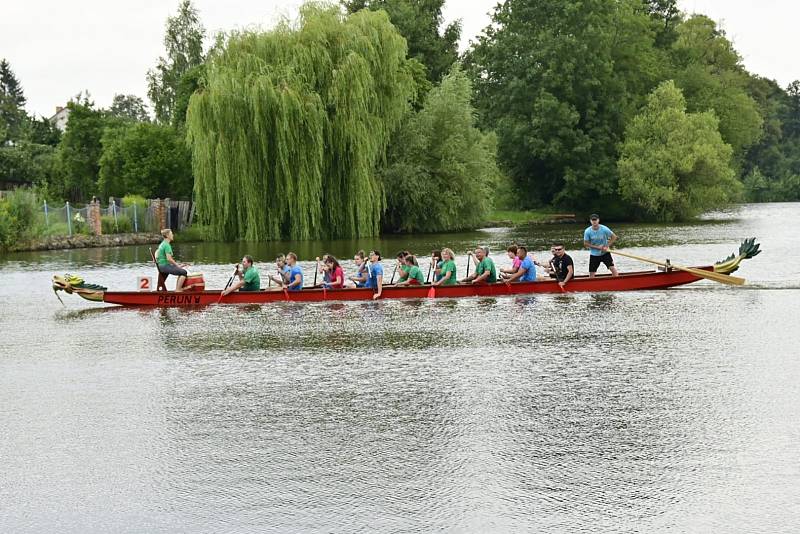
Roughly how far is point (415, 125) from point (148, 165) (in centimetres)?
1583

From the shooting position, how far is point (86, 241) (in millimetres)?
46375

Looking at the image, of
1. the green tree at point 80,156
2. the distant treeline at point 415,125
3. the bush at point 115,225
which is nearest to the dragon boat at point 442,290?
the distant treeline at point 415,125

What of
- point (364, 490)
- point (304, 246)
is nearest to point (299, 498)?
point (364, 490)

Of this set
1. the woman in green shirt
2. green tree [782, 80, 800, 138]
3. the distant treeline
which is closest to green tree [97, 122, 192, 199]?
the distant treeline

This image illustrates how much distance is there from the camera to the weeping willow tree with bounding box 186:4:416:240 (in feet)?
138

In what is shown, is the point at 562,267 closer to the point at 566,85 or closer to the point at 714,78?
the point at 566,85

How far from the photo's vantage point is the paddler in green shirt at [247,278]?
76.8ft

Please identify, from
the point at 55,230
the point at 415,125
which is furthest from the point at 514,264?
the point at 55,230

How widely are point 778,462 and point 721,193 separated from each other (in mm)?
55294

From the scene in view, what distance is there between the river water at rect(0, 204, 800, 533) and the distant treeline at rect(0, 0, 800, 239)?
21.9 metres

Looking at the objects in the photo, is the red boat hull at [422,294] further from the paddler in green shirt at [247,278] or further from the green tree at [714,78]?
the green tree at [714,78]

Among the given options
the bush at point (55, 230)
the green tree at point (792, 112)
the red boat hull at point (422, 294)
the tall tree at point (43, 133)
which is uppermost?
the green tree at point (792, 112)

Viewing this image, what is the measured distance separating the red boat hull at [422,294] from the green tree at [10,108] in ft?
161

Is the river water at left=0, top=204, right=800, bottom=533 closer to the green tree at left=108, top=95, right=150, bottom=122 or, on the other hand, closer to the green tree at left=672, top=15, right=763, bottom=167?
the green tree at left=672, top=15, right=763, bottom=167
